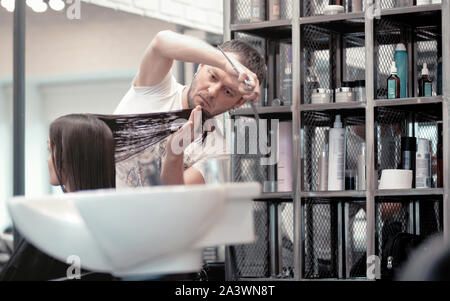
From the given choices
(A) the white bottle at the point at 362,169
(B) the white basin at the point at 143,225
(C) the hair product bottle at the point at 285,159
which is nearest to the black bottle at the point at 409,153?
(A) the white bottle at the point at 362,169

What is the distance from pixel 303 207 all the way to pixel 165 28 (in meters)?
0.88

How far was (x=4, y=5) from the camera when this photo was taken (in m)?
2.74

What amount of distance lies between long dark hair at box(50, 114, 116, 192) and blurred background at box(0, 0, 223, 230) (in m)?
0.67

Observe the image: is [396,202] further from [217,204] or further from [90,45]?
[217,204]

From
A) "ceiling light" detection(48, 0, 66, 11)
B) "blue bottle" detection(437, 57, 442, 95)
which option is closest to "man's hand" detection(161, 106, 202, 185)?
"ceiling light" detection(48, 0, 66, 11)

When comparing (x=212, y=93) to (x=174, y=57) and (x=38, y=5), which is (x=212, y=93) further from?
(x=38, y=5)

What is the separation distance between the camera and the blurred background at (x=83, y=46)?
8.71 feet

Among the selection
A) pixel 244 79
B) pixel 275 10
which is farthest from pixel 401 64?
pixel 244 79

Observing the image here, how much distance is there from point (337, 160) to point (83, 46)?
1094mm

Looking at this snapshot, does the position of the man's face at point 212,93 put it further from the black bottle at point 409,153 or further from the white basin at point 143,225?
Answer: the white basin at point 143,225

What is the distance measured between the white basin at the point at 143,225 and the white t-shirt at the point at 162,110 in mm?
1024

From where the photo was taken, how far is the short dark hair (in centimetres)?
253

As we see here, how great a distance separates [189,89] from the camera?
2.50m
